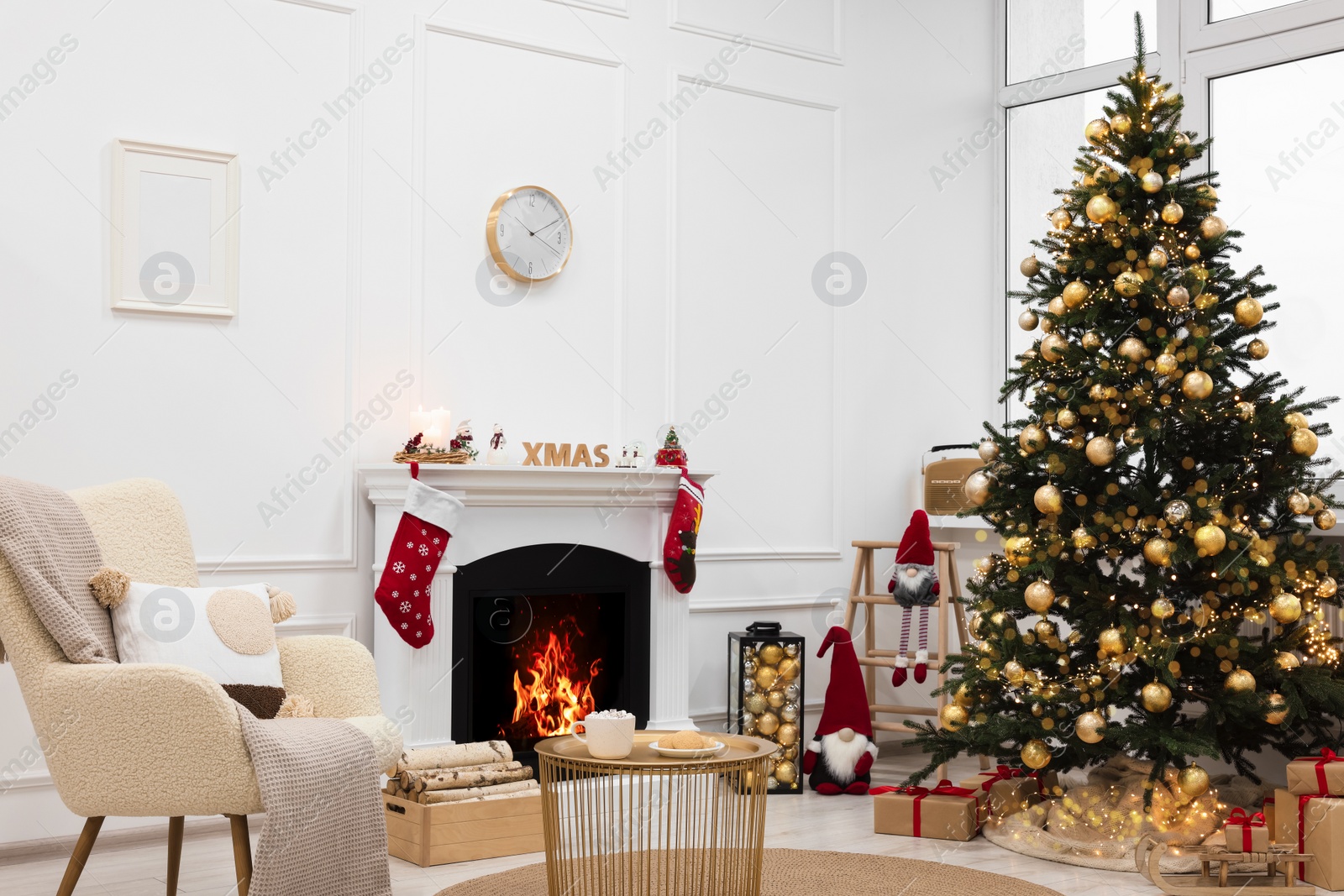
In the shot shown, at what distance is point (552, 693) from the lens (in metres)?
4.35

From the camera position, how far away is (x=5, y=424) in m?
3.47

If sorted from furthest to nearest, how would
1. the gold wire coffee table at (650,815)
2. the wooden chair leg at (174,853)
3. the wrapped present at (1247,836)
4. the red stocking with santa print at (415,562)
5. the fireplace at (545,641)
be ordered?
the fireplace at (545,641), the red stocking with santa print at (415,562), the wrapped present at (1247,836), the wooden chair leg at (174,853), the gold wire coffee table at (650,815)

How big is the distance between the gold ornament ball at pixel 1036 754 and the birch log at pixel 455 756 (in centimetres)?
153

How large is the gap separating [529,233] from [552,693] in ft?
5.43

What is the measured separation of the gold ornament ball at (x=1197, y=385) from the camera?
11.1 ft

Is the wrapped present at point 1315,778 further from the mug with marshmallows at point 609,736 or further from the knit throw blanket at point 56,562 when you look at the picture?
the knit throw blanket at point 56,562

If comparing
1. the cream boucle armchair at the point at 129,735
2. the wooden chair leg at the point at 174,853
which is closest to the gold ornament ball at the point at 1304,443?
the cream boucle armchair at the point at 129,735

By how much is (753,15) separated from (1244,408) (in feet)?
8.57

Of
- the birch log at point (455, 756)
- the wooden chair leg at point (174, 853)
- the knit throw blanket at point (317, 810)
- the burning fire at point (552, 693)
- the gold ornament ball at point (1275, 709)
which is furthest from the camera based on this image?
the burning fire at point (552, 693)

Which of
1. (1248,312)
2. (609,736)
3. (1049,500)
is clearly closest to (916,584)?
(1049,500)

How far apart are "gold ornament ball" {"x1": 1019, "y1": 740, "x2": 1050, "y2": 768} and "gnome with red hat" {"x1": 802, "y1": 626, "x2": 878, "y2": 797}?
3.24 feet

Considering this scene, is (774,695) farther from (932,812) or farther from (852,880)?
(852,880)

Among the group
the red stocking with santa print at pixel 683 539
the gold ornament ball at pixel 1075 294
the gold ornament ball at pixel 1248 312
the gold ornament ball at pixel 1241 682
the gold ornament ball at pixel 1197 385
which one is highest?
the gold ornament ball at pixel 1075 294

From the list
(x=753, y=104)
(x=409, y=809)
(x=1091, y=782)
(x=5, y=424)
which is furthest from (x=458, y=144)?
(x=1091, y=782)
